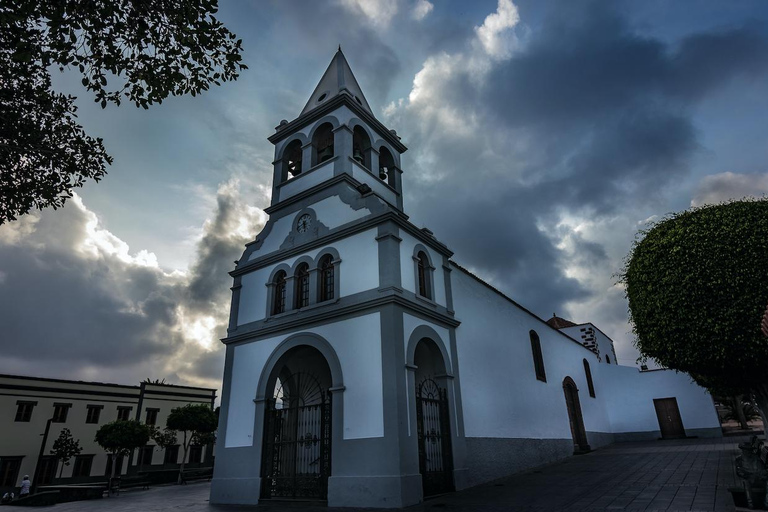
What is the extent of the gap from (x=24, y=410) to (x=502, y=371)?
32.0 m

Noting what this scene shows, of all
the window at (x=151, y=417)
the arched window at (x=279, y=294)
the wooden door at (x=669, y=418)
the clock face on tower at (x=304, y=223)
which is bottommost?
the wooden door at (x=669, y=418)

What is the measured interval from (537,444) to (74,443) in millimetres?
29914

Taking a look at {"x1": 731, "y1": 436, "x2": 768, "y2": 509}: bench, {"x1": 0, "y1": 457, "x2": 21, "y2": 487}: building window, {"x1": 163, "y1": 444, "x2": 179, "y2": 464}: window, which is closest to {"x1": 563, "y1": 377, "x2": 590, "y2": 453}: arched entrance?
{"x1": 731, "y1": 436, "x2": 768, "y2": 509}: bench

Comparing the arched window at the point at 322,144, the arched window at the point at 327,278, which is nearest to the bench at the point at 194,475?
the arched window at the point at 327,278

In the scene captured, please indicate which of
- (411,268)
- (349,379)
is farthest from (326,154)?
(349,379)

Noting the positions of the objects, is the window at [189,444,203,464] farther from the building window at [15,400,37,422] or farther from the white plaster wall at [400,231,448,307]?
the white plaster wall at [400,231,448,307]

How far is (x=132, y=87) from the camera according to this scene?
803 cm

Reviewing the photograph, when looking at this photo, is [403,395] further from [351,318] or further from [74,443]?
[74,443]

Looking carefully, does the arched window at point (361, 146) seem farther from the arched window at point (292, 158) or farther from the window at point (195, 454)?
the window at point (195, 454)

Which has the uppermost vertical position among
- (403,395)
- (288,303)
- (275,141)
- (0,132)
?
(275,141)

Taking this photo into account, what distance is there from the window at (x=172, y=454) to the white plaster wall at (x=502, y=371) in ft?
99.5

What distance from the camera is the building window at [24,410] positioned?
29406mm

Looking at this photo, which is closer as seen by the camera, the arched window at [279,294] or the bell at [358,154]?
the arched window at [279,294]

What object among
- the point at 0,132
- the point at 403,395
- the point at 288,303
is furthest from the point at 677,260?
the point at 0,132
